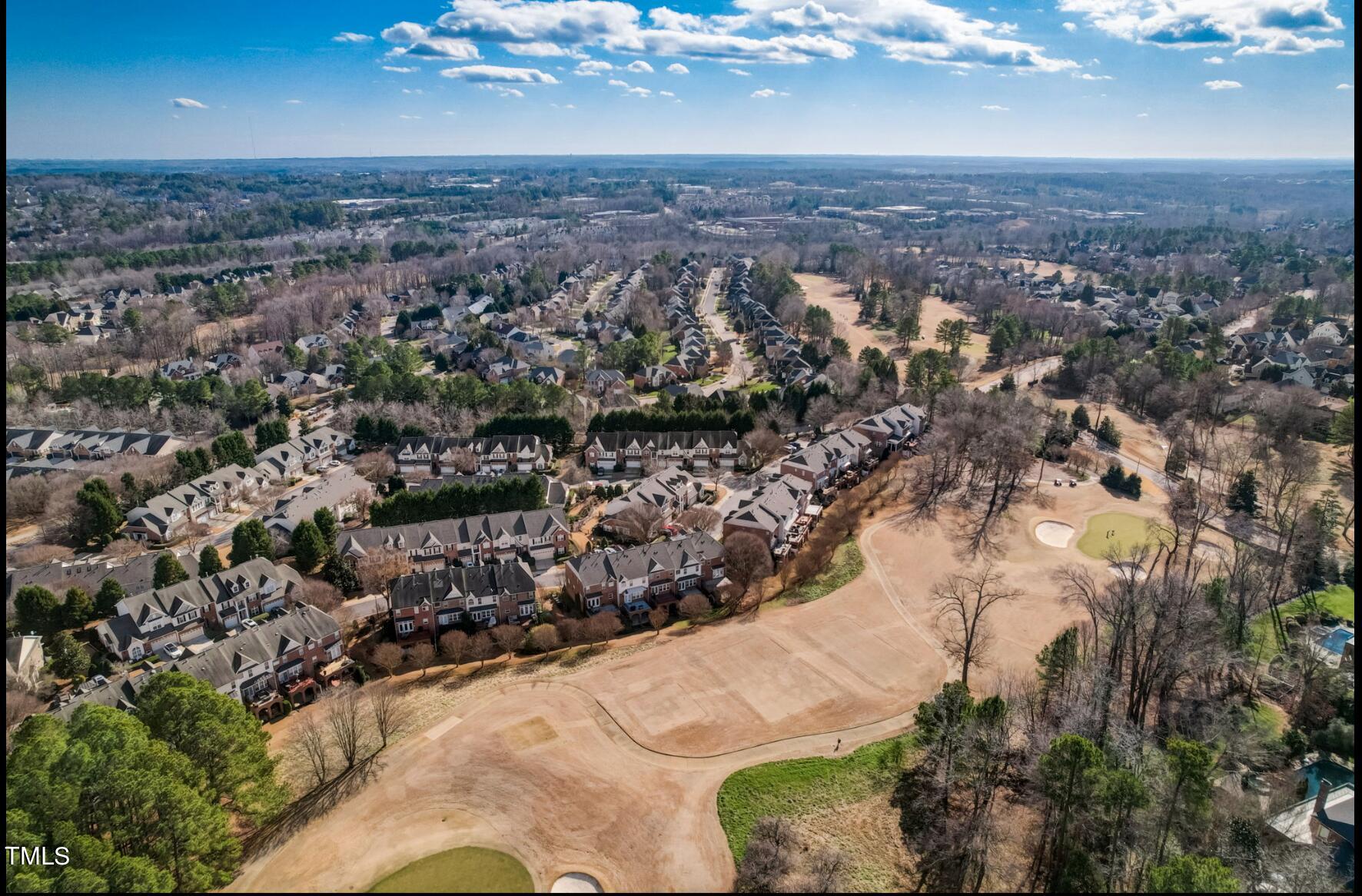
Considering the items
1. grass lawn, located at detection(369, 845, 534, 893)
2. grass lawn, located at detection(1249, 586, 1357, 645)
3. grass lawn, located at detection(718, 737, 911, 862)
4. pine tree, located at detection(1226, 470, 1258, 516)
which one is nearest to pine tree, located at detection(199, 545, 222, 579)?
grass lawn, located at detection(369, 845, 534, 893)

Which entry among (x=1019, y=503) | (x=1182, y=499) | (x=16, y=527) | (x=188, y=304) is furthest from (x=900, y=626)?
(x=188, y=304)

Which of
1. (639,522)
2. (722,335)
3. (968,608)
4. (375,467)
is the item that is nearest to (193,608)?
(375,467)

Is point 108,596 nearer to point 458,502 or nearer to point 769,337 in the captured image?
point 458,502

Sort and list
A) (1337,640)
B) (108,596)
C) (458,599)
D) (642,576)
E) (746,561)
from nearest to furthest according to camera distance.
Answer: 1. (1337,640)
2. (458,599)
3. (108,596)
4. (642,576)
5. (746,561)

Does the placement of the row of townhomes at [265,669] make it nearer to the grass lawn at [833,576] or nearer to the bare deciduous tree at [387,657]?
the bare deciduous tree at [387,657]

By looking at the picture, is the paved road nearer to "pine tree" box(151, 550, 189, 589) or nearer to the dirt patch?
"pine tree" box(151, 550, 189, 589)

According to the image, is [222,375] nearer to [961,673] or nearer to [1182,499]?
[961,673]

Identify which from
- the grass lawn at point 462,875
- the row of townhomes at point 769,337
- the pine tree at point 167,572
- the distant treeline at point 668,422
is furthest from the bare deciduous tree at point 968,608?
the pine tree at point 167,572
